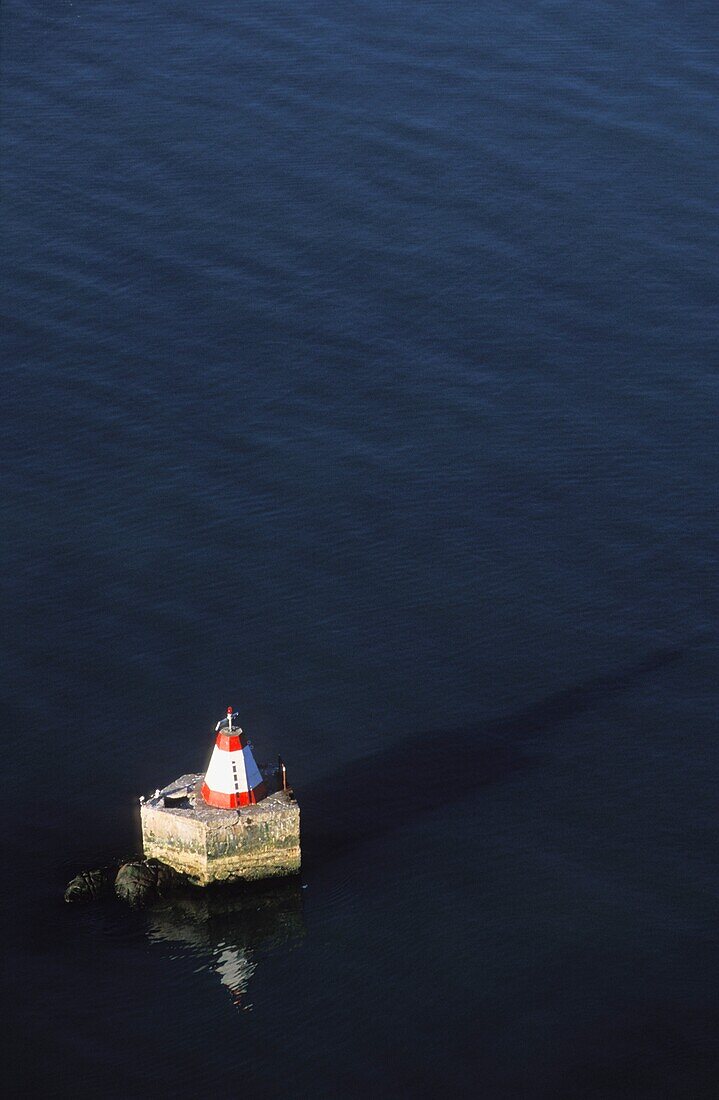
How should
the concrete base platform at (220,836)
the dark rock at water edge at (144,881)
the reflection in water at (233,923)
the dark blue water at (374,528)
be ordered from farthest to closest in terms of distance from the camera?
1. the dark rock at water edge at (144,881)
2. the concrete base platform at (220,836)
3. the reflection in water at (233,923)
4. the dark blue water at (374,528)

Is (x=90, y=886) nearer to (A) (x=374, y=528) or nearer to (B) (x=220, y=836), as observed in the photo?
(B) (x=220, y=836)

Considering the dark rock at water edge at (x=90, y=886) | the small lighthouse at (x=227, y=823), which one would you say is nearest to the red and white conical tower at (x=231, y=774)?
the small lighthouse at (x=227, y=823)

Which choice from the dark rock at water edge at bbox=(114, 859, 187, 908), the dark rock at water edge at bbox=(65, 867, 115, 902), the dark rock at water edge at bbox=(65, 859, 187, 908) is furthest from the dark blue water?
the dark rock at water edge at bbox=(114, 859, 187, 908)

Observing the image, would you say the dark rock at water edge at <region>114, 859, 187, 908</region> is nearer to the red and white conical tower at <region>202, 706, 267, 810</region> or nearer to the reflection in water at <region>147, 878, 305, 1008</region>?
the reflection in water at <region>147, 878, 305, 1008</region>

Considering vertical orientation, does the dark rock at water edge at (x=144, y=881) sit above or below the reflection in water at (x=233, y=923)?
above

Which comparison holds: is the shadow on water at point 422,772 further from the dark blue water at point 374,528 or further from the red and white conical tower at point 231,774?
the red and white conical tower at point 231,774

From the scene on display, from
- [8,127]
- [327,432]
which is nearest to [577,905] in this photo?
[327,432]
